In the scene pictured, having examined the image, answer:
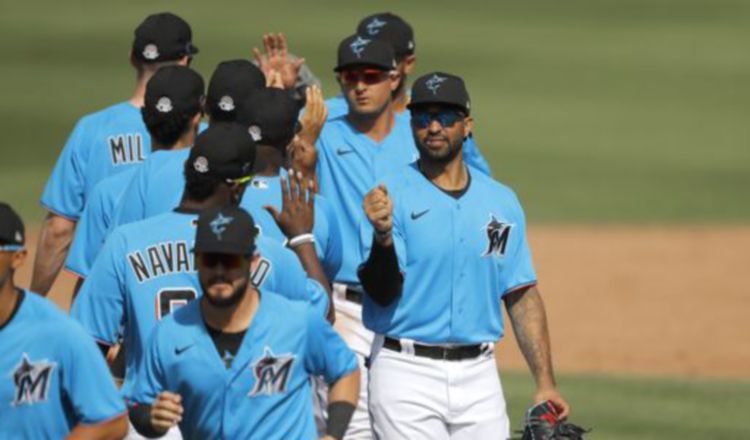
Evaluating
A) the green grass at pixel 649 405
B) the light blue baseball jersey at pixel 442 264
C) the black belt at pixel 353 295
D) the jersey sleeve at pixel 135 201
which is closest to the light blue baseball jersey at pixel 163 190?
the jersey sleeve at pixel 135 201

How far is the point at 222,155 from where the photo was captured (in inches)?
289

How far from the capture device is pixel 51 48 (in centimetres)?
3525

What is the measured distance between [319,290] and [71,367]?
5.13 feet

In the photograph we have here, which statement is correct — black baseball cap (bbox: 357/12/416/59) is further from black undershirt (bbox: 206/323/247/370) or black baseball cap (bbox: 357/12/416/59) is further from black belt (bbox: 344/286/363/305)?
black undershirt (bbox: 206/323/247/370)

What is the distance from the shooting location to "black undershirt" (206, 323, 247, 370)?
6934mm

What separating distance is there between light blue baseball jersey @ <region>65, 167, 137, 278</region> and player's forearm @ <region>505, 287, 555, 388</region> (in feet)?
6.60

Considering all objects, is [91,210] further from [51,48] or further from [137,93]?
[51,48]

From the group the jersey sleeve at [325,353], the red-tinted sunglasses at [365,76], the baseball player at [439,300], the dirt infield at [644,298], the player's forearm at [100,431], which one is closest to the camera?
the player's forearm at [100,431]

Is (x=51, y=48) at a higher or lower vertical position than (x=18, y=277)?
higher

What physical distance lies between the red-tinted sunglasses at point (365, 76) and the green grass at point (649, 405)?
4.27 metres

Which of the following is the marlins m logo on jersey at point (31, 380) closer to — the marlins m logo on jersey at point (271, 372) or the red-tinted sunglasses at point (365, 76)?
the marlins m logo on jersey at point (271, 372)

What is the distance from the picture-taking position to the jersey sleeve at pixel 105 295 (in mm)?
7457

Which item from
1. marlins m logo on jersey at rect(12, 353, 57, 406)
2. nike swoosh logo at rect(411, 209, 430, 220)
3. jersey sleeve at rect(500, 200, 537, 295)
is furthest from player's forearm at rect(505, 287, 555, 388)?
marlins m logo on jersey at rect(12, 353, 57, 406)

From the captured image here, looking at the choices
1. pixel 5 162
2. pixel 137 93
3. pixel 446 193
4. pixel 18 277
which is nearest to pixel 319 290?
pixel 446 193
